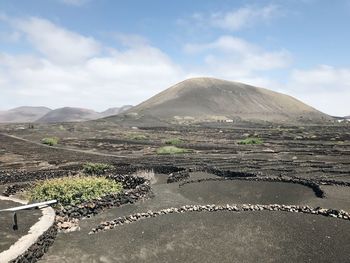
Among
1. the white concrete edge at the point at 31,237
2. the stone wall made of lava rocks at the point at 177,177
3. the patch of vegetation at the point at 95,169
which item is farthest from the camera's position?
the patch of vegetation at the point at 95,169

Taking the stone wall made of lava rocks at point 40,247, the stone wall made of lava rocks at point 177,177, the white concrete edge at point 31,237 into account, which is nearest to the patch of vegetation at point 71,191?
the white concrete edge at point 31,237

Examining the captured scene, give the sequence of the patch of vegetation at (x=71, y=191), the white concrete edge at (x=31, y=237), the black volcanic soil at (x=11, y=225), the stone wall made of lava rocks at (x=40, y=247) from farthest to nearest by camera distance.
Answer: the patch of vegetation at (x=71, y=191) < the black volcanic soil at (x=11, y=225) < the stone wall made of lava rocks at (x=40, y=247) < the white concrete edge at (x=31, y=237)

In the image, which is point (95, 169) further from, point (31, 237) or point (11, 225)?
point (31, 237)

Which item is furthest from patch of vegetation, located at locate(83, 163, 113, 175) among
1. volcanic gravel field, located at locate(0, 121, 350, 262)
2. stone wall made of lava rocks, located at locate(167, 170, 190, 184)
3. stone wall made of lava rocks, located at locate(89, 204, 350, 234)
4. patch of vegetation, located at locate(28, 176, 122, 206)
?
stone wall made of lava rocks, located at locate(89, 204, 350, 234)

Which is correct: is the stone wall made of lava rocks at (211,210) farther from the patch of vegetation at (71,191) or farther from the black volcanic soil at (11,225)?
the patch of vegetation at (71,191)

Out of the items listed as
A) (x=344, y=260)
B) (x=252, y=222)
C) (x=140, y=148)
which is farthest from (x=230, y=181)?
(x=140, y=148)

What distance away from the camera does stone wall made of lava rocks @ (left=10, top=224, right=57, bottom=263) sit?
1809 centimetres

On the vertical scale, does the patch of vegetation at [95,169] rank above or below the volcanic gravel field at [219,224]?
above

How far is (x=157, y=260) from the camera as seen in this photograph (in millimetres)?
19672

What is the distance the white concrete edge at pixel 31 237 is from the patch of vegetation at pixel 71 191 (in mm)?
4427

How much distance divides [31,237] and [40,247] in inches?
29.6

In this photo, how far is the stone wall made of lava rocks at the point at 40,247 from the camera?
18.1m

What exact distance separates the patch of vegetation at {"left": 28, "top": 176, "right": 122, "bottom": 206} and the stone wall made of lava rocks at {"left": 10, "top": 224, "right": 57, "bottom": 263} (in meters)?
7.03

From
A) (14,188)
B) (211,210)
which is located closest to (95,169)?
(14,188)
